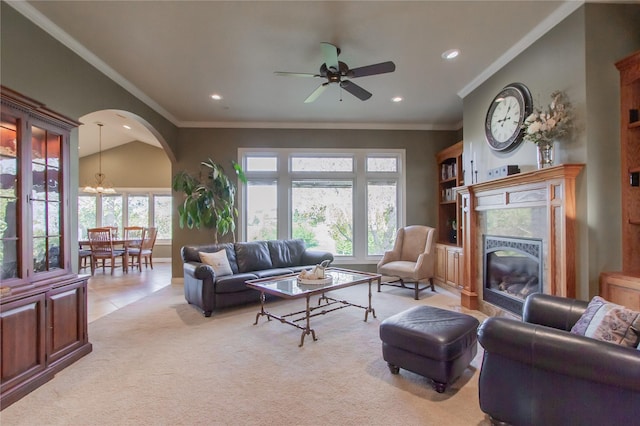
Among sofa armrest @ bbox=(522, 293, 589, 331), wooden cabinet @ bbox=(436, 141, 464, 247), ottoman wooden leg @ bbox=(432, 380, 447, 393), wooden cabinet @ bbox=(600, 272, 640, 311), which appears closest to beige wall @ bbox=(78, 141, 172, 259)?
wooden cabinet @ bbox=(436, 141, 464, 247)

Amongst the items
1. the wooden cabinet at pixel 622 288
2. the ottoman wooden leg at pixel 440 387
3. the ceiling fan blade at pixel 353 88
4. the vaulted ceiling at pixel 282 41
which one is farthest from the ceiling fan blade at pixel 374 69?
the ottoman wooden leg at pixel 440 387

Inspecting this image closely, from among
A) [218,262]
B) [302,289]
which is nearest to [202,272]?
[218,262]

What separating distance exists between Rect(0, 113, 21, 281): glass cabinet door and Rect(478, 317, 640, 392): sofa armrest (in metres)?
3.34

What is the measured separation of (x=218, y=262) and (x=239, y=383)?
2.20 metres

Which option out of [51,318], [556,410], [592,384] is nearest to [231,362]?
[51,318]

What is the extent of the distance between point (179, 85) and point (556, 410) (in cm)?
503

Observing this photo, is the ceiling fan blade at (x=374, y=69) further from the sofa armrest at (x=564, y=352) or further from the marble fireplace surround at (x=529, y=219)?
the sofa armrest at (x=564, y=352)

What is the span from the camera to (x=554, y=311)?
7.14 ft

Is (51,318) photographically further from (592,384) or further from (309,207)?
(309,207)

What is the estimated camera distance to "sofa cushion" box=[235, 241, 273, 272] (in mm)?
4789

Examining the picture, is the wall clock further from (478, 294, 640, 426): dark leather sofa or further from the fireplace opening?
(478, 294, 640, 426): dark leather sofa

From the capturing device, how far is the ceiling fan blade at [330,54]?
2.95 metres

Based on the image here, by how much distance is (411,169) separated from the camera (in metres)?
6.19

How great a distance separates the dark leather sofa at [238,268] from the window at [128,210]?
5.09 meters
